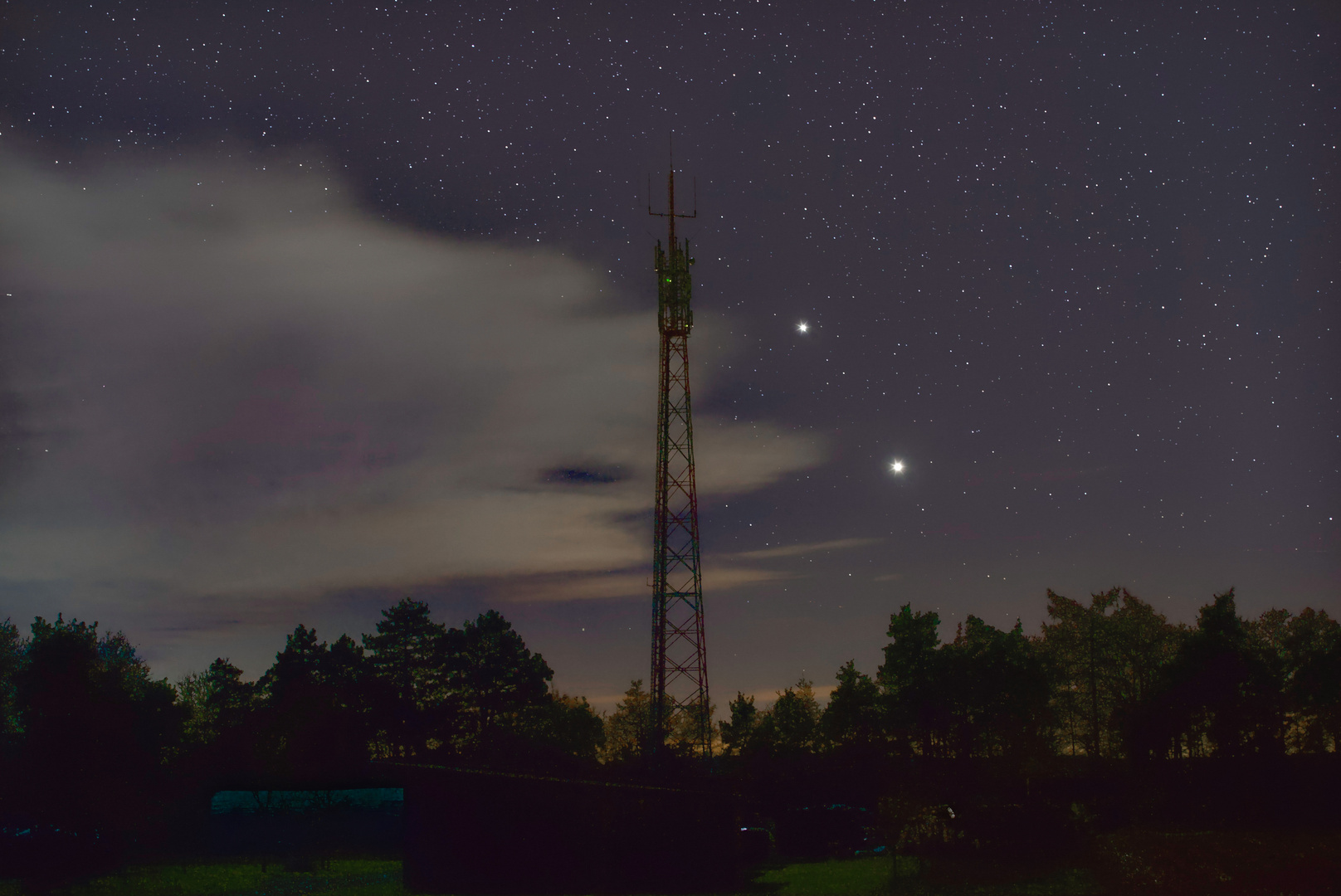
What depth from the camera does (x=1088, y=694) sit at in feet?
257

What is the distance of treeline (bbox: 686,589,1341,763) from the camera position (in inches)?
2119

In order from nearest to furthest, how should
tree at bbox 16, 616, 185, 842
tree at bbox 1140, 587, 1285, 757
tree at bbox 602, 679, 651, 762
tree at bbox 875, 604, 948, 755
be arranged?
1. tree at bbox 16, 616, 185, 842
2. tree at bbox 1140, 587, 1285, 757
3. tree at bbox 875, 604, 948, 755
4. tree at bbox 602, 679, 651, 762

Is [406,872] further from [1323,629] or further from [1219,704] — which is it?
[1323,629]

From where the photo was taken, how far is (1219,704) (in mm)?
52812

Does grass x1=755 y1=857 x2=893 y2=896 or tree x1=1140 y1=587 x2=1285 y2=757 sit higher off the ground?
tree x1=1140 y1=587 x2=1285 y2=757

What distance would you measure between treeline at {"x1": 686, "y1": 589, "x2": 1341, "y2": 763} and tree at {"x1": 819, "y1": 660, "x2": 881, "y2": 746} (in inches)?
5.2

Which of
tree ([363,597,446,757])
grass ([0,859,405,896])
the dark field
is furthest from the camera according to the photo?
tree ([363,597,446,757])

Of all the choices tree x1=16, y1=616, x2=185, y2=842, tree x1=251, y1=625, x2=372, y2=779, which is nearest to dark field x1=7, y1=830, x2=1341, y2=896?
tree x1=16, y1=616, x2=185, y2=842

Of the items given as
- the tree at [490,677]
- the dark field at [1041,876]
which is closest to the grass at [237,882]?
the dark field at [1041,876]

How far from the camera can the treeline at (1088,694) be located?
177ft

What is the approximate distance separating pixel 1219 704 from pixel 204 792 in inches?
2562

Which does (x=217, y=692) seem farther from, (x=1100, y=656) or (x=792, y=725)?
(x=1100, y=656)

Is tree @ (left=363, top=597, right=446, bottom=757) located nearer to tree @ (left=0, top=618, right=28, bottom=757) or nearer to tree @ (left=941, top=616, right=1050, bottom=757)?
tree @ (left=0, top=618, right=28, bottom=757)

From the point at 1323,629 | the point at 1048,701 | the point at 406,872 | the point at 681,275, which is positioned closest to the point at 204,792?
the point at 406,872
